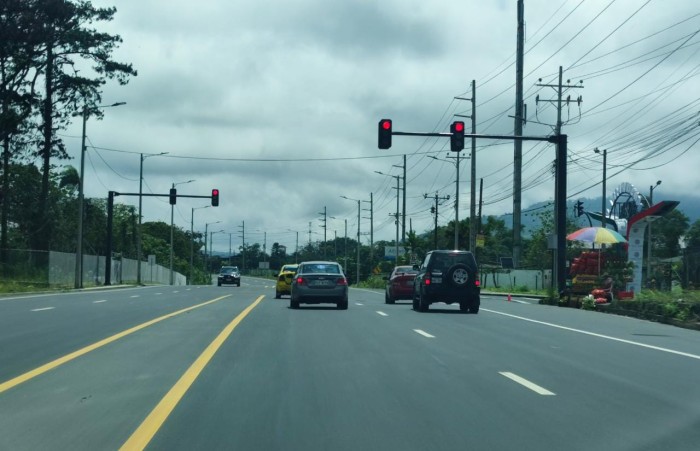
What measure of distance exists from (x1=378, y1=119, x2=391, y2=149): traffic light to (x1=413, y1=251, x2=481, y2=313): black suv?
3.99m

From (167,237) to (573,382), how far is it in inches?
5739

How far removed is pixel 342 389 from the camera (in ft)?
35.5

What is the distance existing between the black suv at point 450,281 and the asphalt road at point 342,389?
838 cm

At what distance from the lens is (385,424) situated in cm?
866

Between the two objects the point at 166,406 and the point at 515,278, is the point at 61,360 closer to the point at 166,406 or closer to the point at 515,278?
the point at 166,406

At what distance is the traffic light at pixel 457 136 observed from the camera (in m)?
30.0

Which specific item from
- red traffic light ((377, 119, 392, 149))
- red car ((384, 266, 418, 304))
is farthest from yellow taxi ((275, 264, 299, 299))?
red traffic light ((377, 119, 392, 149))

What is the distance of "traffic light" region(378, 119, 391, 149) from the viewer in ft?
97.2

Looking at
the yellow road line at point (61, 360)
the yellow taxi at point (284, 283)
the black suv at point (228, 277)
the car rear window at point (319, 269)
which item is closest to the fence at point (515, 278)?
the black suv at point (228, 277)

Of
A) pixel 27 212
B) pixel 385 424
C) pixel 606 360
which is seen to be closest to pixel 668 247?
pixel 27 212

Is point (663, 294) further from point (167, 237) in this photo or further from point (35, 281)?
point (167, 237)

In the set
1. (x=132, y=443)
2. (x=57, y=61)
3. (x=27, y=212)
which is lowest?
(x=132, y=443)

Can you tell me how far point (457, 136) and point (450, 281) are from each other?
503 centimetres

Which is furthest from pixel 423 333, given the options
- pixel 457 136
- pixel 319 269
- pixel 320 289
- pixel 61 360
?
pixel 457 136
